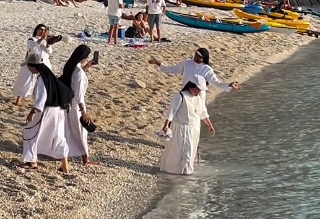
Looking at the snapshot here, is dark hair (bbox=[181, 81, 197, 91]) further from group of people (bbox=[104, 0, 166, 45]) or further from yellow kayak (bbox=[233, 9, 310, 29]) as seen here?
yellow kayak (bbox=[233, 9, 310, 29])

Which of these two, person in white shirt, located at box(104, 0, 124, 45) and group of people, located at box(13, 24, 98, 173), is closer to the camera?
group of people, located at box(13, 24, 98, 173)

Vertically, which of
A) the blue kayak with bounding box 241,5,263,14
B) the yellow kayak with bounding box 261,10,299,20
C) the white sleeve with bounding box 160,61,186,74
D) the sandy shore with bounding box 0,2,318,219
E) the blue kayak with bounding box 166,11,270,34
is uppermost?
the white sleeve with bounding box 160,61,186,74

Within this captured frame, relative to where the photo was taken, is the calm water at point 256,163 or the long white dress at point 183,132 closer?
the calm water at point 256,163

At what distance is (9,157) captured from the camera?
8.80m

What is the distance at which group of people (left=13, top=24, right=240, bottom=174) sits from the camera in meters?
8.09

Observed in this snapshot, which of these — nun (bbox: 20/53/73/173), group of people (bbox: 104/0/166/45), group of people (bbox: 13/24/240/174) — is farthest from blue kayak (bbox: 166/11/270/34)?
nun (bbox: 20/53/73/173)

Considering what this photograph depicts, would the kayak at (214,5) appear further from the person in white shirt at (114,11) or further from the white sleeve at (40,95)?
the white sleeve at (40,95)

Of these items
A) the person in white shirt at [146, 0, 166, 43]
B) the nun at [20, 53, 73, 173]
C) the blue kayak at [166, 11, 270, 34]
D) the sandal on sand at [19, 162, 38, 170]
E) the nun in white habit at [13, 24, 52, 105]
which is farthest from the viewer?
the blue kayak at [166, 11, 270, 34]

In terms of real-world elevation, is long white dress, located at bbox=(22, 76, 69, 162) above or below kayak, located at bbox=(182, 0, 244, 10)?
below

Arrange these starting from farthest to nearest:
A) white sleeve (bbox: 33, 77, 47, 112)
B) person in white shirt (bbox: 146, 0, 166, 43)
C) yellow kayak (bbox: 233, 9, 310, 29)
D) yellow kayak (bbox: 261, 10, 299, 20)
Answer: yellow kayak (bbox: 261, 10, 299, 20) < yellow kayak (bbox: 233, 9, 310, 29) < person in white shirt (bbox: 146, 0, 166, 43) < white sleeve (bbox: 33, 77, 47, 112)

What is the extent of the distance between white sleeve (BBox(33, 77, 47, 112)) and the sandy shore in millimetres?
952

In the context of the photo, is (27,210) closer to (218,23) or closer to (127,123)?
(127,123)

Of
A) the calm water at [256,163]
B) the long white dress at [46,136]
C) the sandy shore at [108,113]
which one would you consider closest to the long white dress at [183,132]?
the calm water at [256,163]

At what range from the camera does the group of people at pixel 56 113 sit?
26.2 feet
